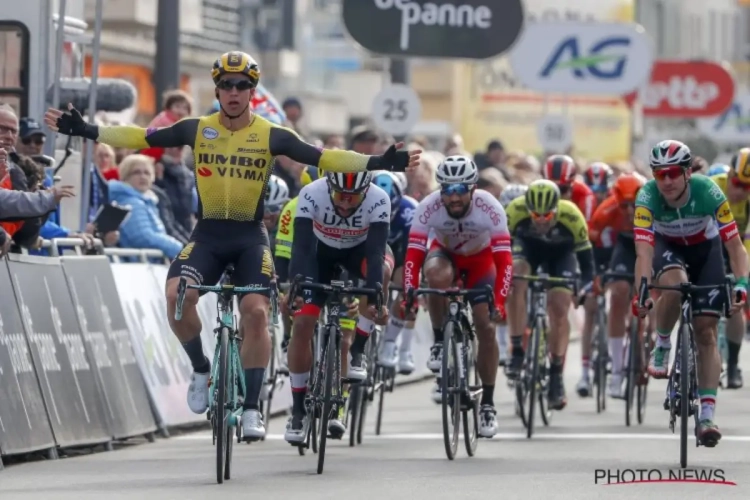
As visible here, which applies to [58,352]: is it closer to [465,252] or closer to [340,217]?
[340,217]

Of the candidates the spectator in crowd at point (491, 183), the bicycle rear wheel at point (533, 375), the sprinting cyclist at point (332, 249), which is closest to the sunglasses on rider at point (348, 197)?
the sprinting cyclist at point (332, 249)

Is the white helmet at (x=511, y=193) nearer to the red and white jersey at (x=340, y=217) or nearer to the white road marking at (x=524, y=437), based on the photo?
the white road marking at (x=524, y=437)

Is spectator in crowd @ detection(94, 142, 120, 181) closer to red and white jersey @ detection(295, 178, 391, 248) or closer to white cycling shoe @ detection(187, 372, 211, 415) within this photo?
red and white jersey @ detection(295, 178, 391, 248)

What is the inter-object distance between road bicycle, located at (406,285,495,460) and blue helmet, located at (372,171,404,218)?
5.97ft

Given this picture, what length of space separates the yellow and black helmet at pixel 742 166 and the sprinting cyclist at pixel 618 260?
1111 millimetres

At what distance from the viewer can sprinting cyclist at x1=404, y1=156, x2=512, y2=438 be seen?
1459 centimetres

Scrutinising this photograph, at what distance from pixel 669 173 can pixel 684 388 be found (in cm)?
130

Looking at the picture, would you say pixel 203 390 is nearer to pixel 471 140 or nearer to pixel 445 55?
pixel 445 55

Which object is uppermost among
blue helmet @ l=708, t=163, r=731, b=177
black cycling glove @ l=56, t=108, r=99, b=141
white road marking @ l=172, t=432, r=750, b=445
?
black cycling glove @ l=56, t=108, r=99, b=141

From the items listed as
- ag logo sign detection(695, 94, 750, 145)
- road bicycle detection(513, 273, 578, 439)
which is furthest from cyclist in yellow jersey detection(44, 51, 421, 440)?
ag logo sign detection(695, 94, 750, 145)

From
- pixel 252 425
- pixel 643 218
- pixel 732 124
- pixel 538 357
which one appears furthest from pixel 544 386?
pixel 732 124

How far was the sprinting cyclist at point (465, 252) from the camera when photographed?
14.6 metres

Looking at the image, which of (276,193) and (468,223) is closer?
(468,223)

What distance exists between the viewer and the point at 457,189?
47.9 ft
